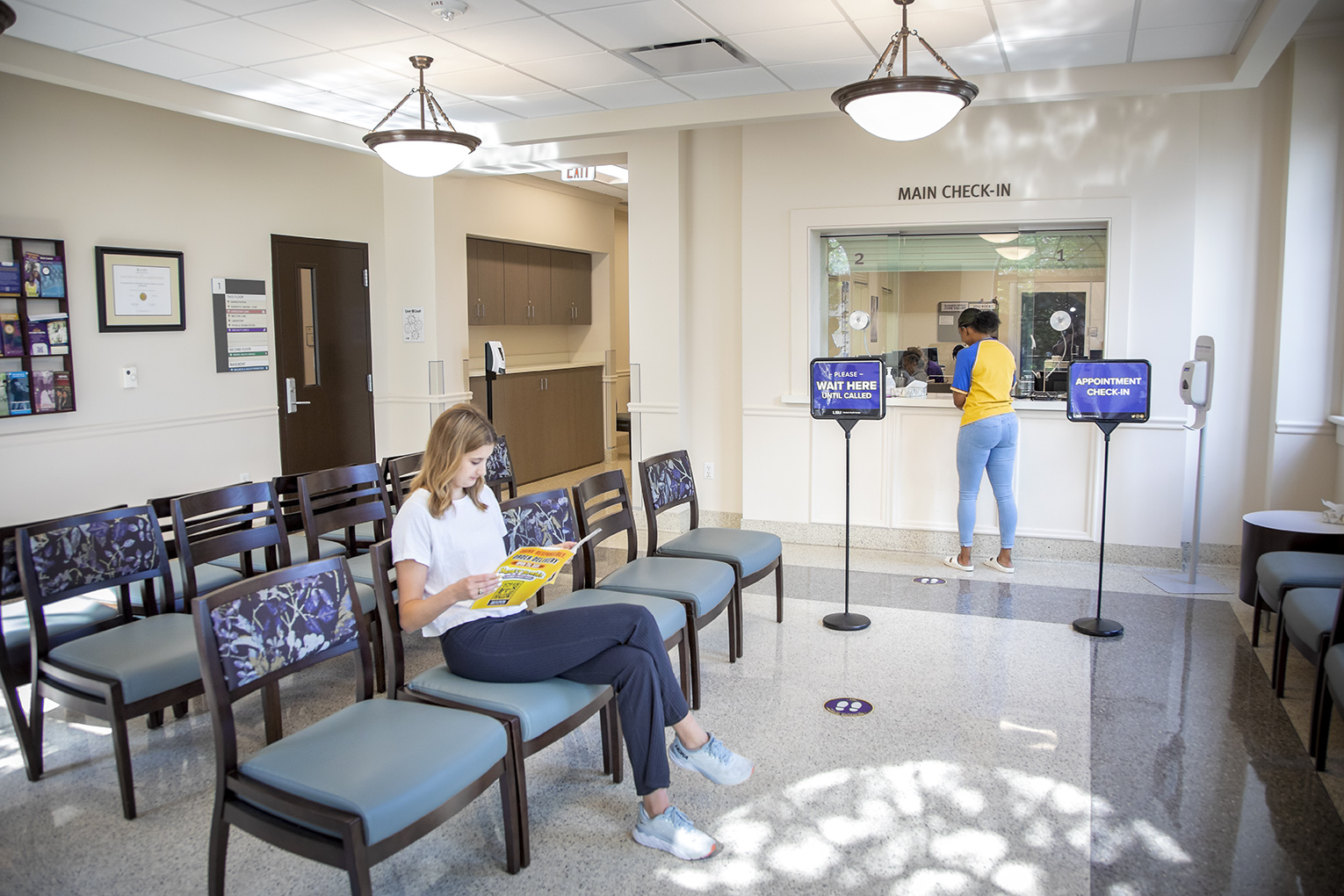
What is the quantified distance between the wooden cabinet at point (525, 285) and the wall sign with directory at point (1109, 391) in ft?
17.2

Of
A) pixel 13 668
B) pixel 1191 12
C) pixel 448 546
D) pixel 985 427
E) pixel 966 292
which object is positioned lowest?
pixel 13 668

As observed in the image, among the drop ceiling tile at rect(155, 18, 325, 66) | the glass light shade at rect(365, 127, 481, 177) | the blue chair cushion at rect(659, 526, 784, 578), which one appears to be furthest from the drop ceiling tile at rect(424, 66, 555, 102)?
the blue chair cushion at rect(659, 526, 784, 578)

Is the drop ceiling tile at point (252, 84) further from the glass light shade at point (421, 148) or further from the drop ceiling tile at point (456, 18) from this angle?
the drop ceiling tile at point (456, 18)

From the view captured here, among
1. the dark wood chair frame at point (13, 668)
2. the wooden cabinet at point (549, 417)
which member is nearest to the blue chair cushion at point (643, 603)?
the dark wood chair frame at point (13, 668)

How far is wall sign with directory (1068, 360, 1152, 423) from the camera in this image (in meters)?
4.57

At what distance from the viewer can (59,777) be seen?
316cm

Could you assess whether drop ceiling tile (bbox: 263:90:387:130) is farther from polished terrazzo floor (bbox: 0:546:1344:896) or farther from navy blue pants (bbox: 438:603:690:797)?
navy blue pants (bbox: 438:603:690:797)

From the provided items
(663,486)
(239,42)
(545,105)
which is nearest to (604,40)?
(545,105)

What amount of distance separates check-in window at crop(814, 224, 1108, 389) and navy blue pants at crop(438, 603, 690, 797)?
13.5 feet

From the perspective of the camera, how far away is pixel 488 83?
559cm

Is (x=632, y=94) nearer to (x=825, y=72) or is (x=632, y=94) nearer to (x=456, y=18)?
(x=825, y=72)

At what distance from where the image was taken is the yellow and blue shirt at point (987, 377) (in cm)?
539

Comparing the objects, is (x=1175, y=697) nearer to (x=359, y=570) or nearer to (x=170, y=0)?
(x=359, y=570)

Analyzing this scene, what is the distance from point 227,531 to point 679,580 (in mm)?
1899
